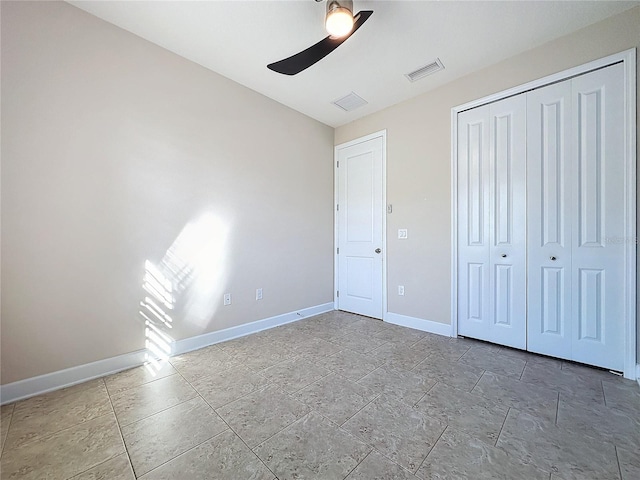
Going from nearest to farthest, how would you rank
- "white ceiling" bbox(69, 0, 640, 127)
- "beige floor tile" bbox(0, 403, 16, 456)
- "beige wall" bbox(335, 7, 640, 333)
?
"beige floor tile" bbox(0, 403, 16, 456) < "white ceiling" bbox(69, 0, 640, 127) < "beige wall" bbox(335, 7, 640, 333)

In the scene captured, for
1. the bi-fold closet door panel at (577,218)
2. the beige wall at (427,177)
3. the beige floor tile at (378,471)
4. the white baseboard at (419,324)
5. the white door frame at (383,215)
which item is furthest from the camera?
the white door frame at (383,215)

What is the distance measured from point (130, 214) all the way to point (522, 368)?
3570 millimetres

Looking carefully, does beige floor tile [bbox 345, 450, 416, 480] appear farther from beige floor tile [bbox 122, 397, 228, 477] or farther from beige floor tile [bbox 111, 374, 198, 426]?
beige floor tile [bbox 111, 374, 198, 426]

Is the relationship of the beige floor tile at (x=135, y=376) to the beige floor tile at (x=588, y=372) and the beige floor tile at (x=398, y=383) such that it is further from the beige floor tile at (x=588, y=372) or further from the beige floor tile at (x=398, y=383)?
the beige floor tile at (x=588, y=372)

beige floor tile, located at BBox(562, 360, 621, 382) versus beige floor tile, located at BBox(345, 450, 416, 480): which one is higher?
beige floor tile, located at BBox(562, 360, 621, 382)

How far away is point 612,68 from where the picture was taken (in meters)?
2.01

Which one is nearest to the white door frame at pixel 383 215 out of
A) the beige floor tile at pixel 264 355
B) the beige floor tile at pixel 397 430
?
the beige floor tile at pixel 264 355

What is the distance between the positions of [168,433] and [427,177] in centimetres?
323

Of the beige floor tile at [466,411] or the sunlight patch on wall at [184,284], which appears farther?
the sunlight patch on wall at [184,284]

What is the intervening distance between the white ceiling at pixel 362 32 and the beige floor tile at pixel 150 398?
2.85 metres

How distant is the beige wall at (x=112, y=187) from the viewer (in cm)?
175

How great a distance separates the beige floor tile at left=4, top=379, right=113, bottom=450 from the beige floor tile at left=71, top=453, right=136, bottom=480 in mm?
490

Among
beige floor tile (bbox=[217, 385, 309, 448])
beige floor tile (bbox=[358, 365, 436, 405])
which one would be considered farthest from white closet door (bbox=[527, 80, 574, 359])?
beige floor tile (bbox=[217, 385, 309, 448])

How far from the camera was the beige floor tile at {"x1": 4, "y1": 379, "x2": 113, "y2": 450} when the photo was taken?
1.44 m
